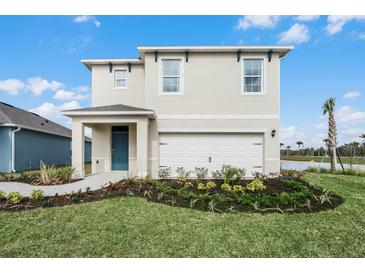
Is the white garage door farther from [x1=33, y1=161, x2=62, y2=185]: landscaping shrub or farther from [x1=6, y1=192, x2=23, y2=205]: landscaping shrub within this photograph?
[x1=6, y1=192, x2=23, y2=205]: landscaping shrub

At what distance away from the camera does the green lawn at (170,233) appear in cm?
381

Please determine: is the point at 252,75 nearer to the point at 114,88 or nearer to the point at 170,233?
the point at 114,88

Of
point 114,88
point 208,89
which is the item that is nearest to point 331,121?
point 208,89

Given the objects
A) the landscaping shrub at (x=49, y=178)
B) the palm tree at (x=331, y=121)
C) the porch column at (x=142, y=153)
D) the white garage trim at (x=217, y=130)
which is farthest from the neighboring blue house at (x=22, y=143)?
the palm tree at (x=331, y=121)

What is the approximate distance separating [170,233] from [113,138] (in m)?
7.75

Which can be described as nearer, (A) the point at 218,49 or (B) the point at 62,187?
(B) the point at 62,187

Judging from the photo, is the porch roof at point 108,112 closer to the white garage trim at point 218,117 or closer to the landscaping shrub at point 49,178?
the white garage trim at point 218,117

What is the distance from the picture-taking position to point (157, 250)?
3.77 metres

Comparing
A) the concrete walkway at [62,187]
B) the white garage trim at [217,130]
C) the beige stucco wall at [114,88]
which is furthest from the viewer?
the beige stucco wall at [114,88]

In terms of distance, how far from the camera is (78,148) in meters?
9.34

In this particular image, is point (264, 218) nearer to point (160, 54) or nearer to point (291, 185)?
point (291, 185)

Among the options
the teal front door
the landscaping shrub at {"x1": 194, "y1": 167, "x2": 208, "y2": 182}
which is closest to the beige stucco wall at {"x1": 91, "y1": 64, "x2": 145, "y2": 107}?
the teal front door
